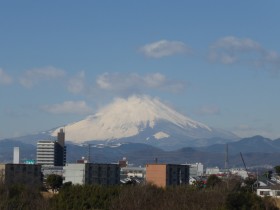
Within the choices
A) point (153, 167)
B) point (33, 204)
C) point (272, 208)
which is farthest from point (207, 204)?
point (153, 167)

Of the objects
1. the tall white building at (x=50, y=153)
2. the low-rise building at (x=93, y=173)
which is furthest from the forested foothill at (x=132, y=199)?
the tall white building at (x=50, y=153)

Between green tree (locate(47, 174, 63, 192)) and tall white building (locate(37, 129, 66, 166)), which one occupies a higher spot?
tall white building (locate(37, 129, 66, 166))

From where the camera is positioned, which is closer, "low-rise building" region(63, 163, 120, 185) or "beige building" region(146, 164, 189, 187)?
"beige building" region(146, 164, 189, 187)

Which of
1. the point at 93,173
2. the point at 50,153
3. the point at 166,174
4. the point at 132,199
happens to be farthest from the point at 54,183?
the point at 50,153

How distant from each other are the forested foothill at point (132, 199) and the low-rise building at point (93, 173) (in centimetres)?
4409

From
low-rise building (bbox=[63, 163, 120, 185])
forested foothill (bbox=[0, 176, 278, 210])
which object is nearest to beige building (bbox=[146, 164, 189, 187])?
low-rise building (bbox=[63, 163, 120, 185])

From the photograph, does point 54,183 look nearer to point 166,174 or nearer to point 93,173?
point 166,174

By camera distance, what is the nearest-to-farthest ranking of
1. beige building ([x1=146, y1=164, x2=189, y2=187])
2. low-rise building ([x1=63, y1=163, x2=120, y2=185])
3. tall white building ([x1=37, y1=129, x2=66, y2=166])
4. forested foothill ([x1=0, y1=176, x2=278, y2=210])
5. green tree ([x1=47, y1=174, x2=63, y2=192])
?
forested foothill ([x1=0, y1=176, x2=278, y2=210]) → green tree ([x1=47, y1=174, x2=63, y2=192]) → beige building ([x1=146, y1=164, x2=189, y2=187]) → low-rise building ([x1=63, y1=163, x2=120, y2=185]) → tall white building ([x1=37, y1=129, x2=66, y2=166])

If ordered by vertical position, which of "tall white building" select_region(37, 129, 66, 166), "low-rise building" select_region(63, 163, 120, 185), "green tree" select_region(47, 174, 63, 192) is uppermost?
"tall white building" select_region(37, 129, 66, 166)

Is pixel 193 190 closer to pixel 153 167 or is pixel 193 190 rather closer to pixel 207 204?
pixel 207 204

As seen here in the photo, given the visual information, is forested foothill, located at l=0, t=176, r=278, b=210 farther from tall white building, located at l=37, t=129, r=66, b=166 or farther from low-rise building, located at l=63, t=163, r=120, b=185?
tall white building, located at l=37, t=129, r=66, b=166

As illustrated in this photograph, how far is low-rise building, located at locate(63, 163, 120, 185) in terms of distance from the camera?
294 feet

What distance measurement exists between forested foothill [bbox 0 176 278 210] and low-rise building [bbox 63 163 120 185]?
44086 mm

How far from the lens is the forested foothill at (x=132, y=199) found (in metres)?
38.5
